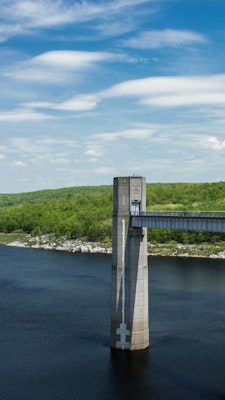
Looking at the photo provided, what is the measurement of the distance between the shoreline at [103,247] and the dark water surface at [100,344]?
33.3m

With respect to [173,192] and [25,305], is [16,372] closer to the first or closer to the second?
[25,305]

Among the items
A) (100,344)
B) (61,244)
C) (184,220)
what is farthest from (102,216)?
(184,220)

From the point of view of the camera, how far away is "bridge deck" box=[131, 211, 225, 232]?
139 feet

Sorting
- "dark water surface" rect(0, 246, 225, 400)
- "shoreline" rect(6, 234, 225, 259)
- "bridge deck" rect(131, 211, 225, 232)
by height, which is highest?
"bridge deck" rect(131, 211, 225, 232)

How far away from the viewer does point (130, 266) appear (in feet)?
155

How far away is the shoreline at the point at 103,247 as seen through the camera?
390ft

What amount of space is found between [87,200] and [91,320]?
471ft

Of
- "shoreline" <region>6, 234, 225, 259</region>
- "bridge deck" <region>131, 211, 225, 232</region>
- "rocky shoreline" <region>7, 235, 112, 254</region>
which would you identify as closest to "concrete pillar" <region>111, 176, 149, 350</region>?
"bridge deck" <region>131, 211, 225, 232</region>

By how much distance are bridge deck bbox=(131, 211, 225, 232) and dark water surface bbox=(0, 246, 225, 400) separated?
1133cm

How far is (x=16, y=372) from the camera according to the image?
138 feet

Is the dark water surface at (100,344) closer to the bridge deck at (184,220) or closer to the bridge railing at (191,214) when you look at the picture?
the bridge deck at (184,220)

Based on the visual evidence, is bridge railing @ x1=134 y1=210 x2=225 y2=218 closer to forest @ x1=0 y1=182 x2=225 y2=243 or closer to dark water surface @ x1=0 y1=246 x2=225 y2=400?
dark water surface @ x1=0 y1=246 x2=225 y2=400

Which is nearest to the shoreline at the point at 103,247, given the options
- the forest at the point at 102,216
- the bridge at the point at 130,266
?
the forest at the point at 102,216

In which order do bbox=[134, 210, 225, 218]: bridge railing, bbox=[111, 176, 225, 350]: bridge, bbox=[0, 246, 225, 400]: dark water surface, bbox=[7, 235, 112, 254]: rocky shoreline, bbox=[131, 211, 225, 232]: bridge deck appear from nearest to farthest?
bbox=[0, 246, 225, 400]: dark water surface → bbox=[131, 211, 225, 232]: bridge deck → bbox=[134, 210, 225, 218]: bridge railing → bbox=[111, 176, 225, 350]: bridge → bbox=[7, 235, 112, 254]: rocky shoreline
